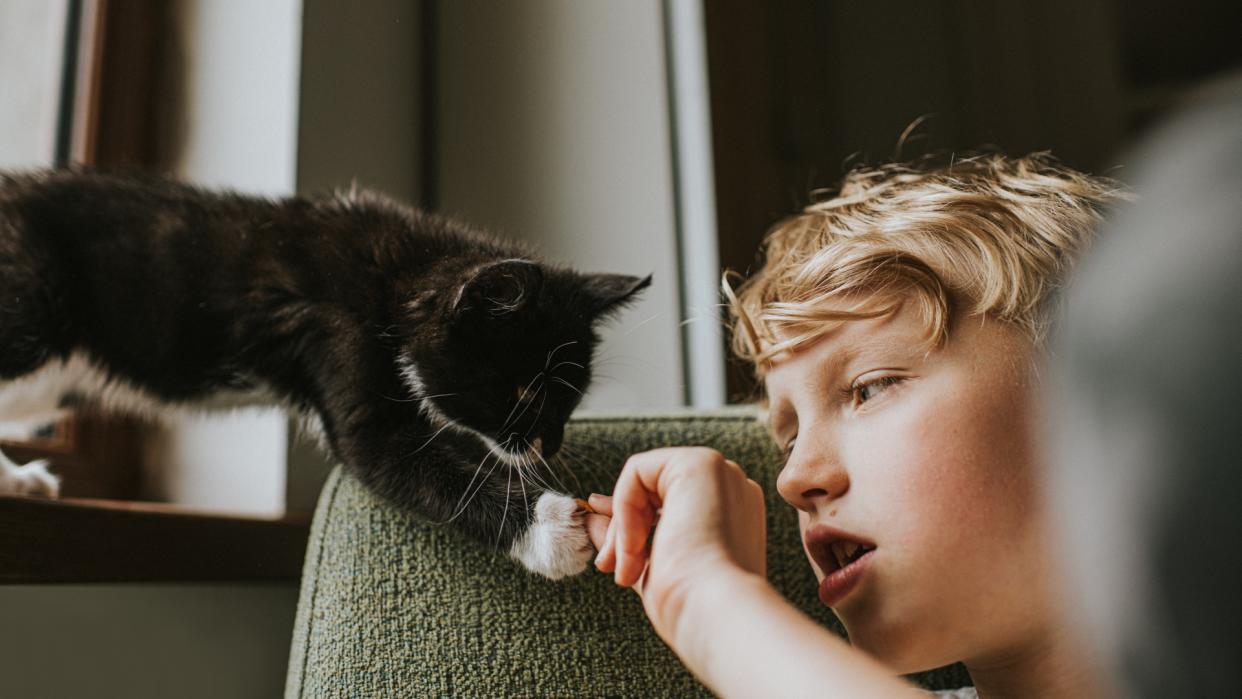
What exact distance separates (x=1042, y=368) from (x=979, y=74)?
101 centimetres

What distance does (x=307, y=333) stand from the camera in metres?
0.85

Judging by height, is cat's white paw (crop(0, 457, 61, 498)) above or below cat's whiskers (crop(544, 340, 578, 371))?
below

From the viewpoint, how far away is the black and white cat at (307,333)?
81cm

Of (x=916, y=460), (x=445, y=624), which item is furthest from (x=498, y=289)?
(x=916, y=460)

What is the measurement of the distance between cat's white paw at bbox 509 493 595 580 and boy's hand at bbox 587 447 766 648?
0.14m

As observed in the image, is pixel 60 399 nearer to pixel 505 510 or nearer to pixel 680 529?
pixel 505 510

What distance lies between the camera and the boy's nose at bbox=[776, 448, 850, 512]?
0.70 meters

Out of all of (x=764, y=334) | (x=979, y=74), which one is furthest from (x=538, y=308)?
(x=979, y=74)

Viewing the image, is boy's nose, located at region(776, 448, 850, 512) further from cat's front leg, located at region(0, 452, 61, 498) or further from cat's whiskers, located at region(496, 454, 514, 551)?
cat's front leg, located at region(0, 452, 61, 498)

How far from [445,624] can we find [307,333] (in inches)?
12.6

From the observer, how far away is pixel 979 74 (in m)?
1.51

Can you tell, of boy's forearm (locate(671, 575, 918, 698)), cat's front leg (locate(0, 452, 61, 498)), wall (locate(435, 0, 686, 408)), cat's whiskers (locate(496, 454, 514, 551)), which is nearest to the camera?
boy's forearm (locate(671, 575, 918, 698))

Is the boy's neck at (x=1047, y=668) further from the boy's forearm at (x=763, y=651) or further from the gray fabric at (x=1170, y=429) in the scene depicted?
the gray fabric at (x=1170, y=429)

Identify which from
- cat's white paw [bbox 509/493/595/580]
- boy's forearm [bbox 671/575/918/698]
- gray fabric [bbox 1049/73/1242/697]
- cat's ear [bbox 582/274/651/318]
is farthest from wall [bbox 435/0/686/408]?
gray fabric [bbox 1049/73/1242/697]
